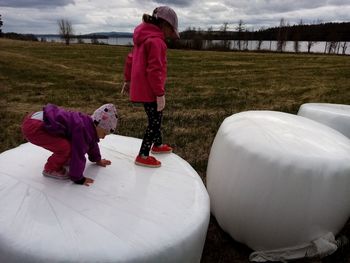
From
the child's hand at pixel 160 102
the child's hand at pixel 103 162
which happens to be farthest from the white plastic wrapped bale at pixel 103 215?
the child's hand at pixel 160 102

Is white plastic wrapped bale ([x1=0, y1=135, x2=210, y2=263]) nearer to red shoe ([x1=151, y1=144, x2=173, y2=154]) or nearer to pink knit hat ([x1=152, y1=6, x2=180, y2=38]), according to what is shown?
red shoe ([x1=151, y1=144, x2=173, y2=154])

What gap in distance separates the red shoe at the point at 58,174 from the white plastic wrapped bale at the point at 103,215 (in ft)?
0.14

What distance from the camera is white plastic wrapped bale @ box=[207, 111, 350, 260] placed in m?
3.28

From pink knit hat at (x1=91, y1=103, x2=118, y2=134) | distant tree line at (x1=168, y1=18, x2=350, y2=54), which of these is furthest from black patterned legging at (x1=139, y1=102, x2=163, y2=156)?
distant tree line at (x1=168, y1=18, x2=350, y2=54)

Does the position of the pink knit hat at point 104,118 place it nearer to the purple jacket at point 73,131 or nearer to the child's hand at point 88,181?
the purple jacket at point 73,131

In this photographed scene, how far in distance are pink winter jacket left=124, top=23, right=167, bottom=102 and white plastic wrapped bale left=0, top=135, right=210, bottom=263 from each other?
655mm

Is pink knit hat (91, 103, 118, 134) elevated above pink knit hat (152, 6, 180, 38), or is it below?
below

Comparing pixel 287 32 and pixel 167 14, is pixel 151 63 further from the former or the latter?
pixel 287 32

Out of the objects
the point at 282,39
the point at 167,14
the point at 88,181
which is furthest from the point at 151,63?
the point at 282,39

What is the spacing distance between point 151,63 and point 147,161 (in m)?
0.81

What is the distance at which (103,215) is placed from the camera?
2.62 m

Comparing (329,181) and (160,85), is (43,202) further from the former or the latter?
(329,181)

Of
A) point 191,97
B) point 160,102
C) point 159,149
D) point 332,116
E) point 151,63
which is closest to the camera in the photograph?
point 151,63

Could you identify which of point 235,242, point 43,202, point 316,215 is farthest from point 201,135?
point 43,202
